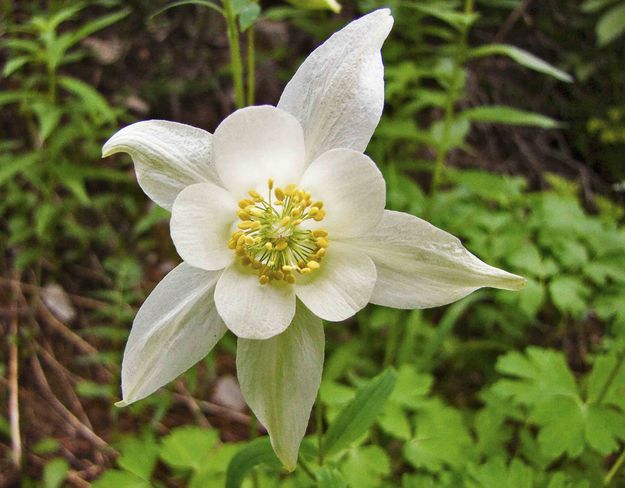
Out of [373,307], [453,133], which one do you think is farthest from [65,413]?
[453,133]

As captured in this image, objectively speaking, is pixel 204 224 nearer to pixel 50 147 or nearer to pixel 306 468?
pixel 306 468

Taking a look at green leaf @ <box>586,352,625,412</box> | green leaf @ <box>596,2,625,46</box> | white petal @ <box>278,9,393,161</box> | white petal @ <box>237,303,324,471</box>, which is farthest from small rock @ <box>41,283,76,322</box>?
green leaf @ <box>596,2,625,46</box>

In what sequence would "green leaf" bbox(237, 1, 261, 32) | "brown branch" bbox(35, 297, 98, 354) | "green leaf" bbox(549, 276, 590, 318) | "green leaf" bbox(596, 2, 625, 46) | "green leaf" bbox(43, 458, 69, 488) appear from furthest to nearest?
1. "green leaf" bbox(596, 2, 625, 46)
2. "brown branch" bbox(35, 297, 98, 354)
3. "green leaf" bbox(43, 458, 69, 488)
4. "green leaf" bbox(549, 276, 590, 318)
5. "green leaf" bbox(237, 1, 261, 32)

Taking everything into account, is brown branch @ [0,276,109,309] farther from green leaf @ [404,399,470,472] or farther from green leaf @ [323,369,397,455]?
green leaf @ [323,369,397,455]

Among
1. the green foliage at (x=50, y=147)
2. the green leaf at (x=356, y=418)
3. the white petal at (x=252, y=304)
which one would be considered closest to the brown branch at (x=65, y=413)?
the green foliage at (x=50, y=147)

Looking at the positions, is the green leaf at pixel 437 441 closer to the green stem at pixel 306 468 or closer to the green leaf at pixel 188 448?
the green stem at pixel 306 468

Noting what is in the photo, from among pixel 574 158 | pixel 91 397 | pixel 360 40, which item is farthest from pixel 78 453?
pixel 574 158
